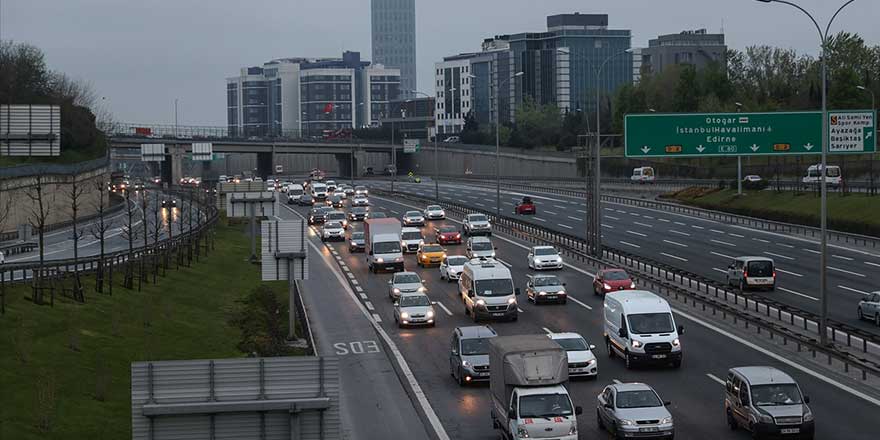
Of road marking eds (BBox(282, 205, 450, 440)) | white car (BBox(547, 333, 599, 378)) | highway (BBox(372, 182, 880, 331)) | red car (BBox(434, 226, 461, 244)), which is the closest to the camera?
road marking eds (BBox(282, 205, 450, 440))

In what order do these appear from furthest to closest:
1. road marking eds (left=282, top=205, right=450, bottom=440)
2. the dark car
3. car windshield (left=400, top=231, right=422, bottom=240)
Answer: the dark car
car windshield (left=400, top=231, right=422, bottom=240)
road marking eds (left=282, top=205, right=450, bottom=440)

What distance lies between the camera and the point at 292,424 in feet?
49.2

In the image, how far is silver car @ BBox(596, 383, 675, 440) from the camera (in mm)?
25766

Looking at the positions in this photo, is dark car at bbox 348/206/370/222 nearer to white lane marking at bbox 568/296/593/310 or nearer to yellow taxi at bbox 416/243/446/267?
yellow taxi at bbox 416/243/446/267

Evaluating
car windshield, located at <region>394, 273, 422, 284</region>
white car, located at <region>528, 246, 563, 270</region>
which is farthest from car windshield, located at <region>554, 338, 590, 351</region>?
white car, located at <region>528, 246, 563, 270</region>

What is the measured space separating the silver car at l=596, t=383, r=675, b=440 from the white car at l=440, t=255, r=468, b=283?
101 feet

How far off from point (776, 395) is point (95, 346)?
1914 centimetres

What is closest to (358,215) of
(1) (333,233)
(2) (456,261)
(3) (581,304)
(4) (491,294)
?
(1) (333,233)

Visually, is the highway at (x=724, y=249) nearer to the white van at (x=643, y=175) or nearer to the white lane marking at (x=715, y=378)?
the white lane marking at (x=715, y=378)

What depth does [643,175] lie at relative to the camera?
127812 millimetres

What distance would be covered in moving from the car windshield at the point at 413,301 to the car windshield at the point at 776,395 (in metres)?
20.3

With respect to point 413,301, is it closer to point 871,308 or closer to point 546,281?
point 546,281

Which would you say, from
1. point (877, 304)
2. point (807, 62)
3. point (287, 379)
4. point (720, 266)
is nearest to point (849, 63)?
point (807, 62)

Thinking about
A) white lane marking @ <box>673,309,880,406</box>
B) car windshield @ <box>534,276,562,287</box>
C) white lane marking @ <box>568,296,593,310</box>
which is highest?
car windshield @ <box>534,276,562,287</box>
